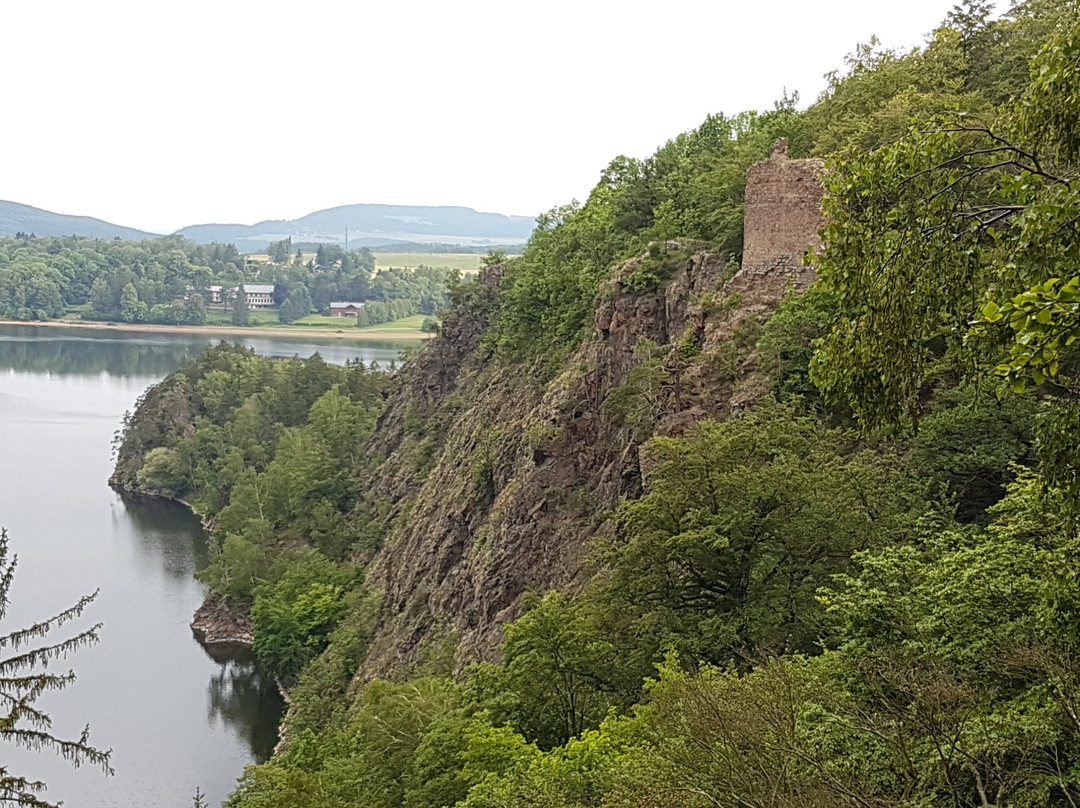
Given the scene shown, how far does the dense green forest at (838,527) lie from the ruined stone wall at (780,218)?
1530mm

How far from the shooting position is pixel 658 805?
427 inches

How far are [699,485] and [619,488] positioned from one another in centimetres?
1067

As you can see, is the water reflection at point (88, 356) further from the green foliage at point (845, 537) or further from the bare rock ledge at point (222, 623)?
the green foliage at point (845, 537)

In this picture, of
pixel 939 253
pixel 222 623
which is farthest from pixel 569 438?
pixel 222 623

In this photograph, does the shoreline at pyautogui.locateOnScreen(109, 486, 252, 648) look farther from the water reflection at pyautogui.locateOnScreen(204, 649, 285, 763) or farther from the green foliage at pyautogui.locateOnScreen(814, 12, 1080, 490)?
the green foliage at pyautogui.locateOnScreen(814, 12, 1080, 490)

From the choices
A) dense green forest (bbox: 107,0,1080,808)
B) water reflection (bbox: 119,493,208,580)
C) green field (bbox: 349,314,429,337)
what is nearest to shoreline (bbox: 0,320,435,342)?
green field (bbox: 349,314,429,337)

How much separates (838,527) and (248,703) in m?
38.4

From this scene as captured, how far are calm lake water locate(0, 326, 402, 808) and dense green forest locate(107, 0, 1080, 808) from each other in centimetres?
492

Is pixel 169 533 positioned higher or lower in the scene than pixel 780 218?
lower

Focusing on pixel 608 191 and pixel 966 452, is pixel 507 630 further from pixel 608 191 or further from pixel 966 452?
pixel 608 191

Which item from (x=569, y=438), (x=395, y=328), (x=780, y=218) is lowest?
(x=395, y=328)

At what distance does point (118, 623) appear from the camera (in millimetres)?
57531

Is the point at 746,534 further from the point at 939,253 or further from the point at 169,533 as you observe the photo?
the point at 169,533

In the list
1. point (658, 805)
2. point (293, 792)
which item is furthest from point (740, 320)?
point (658, 805)
